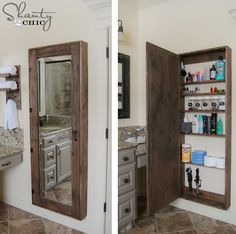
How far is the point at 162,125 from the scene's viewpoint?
25.9 inches

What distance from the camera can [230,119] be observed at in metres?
0.61

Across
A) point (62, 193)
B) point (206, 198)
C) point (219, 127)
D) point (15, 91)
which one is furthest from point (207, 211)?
point (15, 91)

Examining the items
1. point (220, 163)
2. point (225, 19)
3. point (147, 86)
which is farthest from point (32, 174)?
point (225, 19)

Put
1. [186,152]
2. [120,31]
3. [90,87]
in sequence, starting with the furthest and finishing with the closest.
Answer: [186,152], [120,31], [90,87]

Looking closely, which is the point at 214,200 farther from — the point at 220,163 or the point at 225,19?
the point at 225,19

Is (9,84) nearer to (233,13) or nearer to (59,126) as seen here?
(59,126)

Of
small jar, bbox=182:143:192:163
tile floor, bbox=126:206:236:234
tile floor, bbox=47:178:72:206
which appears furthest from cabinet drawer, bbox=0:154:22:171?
small jar, bbox=182:143:192:163

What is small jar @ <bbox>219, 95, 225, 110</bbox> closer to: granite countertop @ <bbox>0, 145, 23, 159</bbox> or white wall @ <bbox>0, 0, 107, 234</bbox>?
white wall @ <bbox>0, 0, 107, 234</bbox>

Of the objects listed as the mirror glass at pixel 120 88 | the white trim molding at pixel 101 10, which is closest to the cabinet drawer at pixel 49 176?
the mirror glass at pixel 120 88

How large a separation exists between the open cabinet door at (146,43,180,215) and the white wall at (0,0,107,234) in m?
0.15

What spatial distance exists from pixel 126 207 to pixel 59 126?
11.7 inches

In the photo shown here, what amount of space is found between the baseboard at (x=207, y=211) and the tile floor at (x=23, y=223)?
1.27 ft

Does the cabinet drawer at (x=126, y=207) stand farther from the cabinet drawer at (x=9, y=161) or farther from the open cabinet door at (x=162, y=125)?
the cabinet drawer at (x=9, y=161)

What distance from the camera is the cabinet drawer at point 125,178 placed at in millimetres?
603
